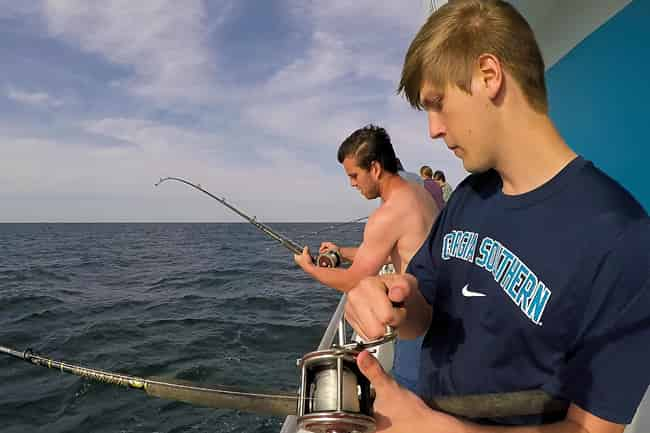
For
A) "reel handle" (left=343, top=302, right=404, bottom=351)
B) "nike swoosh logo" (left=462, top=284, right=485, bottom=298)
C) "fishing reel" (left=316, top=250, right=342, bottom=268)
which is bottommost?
"reel handle" (left=343, top=302, right=404, bottom=351)

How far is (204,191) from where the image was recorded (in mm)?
6223

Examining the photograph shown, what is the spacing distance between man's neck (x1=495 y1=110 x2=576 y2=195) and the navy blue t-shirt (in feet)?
0.14

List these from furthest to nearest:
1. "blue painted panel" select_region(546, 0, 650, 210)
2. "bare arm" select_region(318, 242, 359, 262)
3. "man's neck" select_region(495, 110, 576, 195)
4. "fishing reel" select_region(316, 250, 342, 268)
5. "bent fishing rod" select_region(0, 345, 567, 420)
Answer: "bare arm" select_region(318, 242, 359, 262) < "fishing reel" select_region(316, 250, 342, 268) < "blue painted panel" select_region(546, 0, 650, 210) < "man's neck" select_region(495, 110, 576, 195) < "bent fishing rod" select_region(0, 345, 567, 420)

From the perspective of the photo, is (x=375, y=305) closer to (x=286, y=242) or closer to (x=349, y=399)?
(x=349, y=399)

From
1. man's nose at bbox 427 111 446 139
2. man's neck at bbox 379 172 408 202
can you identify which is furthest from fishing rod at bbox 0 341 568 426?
man's neck at bbox 379 172 408 202

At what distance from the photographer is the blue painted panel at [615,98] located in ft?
7.14

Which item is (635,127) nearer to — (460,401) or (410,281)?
(410,281)

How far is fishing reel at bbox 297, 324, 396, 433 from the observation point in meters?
0.88

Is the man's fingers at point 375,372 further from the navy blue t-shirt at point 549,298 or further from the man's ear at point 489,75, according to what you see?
the man's ear at point 489,75

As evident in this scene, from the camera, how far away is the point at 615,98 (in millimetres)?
2432

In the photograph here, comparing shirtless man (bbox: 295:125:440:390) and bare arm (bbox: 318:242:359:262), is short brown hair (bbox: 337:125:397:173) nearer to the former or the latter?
shirtless man (bbox: 295:125:440:390)

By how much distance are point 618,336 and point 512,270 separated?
0.90 feet

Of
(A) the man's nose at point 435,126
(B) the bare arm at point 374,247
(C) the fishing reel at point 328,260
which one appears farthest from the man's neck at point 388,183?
(A) the man's nose at point 435,126

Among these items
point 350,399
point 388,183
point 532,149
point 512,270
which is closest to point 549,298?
point 512,270
